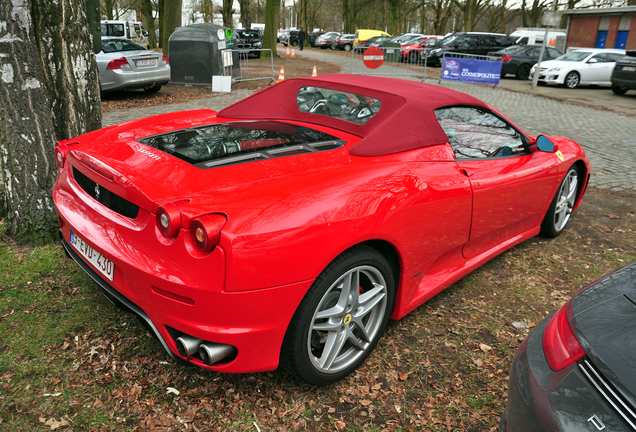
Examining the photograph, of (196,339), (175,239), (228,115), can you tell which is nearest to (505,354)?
(196,339)

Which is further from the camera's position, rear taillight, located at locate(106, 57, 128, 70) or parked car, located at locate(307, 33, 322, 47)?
parked car, located at locate(307, 33, 322, 47)

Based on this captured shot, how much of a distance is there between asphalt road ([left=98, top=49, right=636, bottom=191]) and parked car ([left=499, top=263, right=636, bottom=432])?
202 inches

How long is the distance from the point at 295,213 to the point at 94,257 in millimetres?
1101

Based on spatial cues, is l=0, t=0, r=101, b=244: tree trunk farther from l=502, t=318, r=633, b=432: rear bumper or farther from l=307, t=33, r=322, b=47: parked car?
l=307, t=33, r=322, b=47: parked car

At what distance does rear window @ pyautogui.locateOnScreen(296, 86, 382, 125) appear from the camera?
308 cm

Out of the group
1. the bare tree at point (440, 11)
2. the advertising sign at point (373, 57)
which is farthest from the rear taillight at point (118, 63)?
the bare tree at point (440, 11)

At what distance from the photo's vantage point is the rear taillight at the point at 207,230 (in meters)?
1.87

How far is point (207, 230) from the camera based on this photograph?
1.87 metres

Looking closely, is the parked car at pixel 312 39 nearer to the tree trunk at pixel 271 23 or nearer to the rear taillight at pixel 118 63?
the tree trunk at pixel 271 23

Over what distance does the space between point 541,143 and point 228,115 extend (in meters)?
2.35

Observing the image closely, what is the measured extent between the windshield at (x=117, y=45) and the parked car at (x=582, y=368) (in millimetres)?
11832

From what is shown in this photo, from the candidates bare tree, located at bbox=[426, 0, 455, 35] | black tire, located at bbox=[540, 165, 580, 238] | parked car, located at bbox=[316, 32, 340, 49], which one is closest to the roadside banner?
black tire, located at bbox=[540, 165, 580, 238]

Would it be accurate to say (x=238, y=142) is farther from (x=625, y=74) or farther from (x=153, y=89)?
(x=625, y=74)

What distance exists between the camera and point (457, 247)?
120 inches
